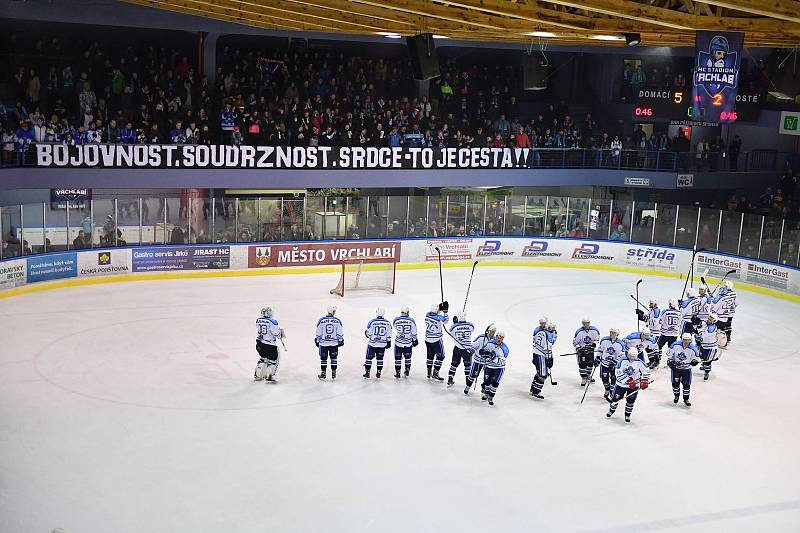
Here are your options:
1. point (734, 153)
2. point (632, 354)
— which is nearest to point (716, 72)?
point (632, 354)

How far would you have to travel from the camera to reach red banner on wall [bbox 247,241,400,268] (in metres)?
24.2

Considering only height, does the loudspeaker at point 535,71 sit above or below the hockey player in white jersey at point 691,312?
above

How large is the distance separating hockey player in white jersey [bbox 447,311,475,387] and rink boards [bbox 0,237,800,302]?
18.4 ft

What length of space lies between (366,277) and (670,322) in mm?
7925

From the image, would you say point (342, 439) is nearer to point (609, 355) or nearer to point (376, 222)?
point (609, 355)

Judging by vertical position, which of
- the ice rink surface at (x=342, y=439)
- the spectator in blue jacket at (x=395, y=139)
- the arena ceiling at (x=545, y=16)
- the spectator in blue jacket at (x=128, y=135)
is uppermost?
the arena ceiling at (x=545, y=16)

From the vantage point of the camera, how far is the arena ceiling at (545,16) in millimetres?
13616

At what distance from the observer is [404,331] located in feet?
52.0

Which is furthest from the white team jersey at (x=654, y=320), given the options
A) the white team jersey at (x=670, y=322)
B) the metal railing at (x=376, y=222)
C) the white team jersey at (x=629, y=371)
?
the metal railing at (x=376, y=222)

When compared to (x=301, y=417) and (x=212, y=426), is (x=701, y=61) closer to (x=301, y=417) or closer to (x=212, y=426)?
(x=301, y=417)

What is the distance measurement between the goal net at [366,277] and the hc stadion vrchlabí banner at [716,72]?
8.68 metres

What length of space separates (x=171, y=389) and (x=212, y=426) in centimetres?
178

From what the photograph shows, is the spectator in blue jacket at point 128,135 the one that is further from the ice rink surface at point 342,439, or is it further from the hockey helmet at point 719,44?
the hockey helmet at point 719,44

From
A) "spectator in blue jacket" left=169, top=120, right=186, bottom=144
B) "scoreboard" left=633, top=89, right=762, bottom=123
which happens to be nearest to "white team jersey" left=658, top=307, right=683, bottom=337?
"scoreboard" left=633, top=89, right=762, bottom=123
